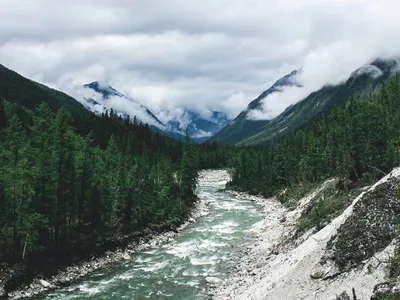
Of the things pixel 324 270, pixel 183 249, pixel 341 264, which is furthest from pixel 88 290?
pixel 341 264

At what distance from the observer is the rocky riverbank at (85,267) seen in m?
41.8

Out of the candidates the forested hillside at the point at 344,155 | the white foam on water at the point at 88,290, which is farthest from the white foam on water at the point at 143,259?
the forested hillside at the point at 344,155

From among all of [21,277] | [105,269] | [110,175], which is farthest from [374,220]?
[110,175]

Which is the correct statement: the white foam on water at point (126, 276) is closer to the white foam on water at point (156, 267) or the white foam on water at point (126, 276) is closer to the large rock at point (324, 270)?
the white foam on water at point (156, 267)

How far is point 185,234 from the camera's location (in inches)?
2726

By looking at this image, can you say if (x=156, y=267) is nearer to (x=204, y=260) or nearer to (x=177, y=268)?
(x=177, y=268)

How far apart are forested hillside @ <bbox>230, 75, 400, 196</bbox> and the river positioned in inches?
847

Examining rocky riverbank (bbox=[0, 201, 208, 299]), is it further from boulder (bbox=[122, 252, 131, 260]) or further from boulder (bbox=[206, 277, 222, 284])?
boulder (bbox=[206, 277, 222, 284])

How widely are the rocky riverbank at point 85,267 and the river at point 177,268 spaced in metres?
1.21

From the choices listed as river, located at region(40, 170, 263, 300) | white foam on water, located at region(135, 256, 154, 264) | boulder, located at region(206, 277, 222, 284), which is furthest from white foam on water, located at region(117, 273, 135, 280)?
boulder, located at region(206, 277, 222, 284)

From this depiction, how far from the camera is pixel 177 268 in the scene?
5078cm

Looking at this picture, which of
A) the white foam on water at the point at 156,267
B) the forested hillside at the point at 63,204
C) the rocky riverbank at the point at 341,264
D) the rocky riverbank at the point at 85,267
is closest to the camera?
the rocky riverbank at the point at 341,264

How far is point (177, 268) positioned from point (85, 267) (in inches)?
442

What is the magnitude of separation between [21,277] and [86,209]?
608 inches
